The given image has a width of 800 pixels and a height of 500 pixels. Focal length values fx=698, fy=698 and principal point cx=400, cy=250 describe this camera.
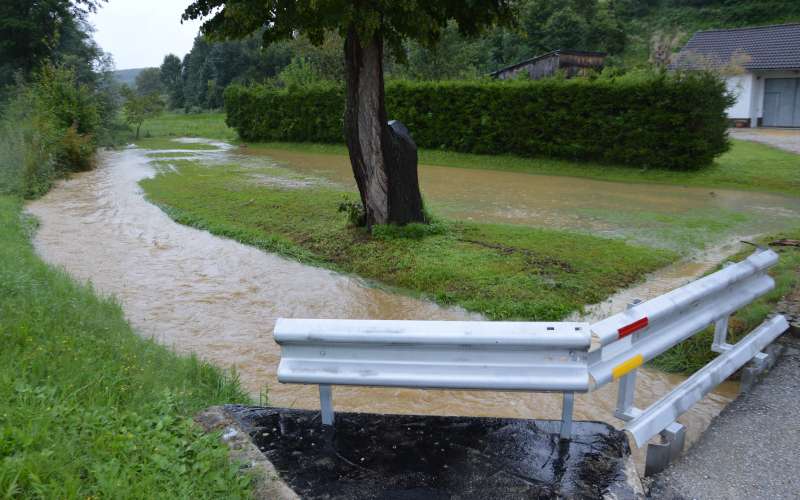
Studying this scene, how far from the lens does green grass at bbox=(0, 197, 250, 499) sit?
9.66 feet

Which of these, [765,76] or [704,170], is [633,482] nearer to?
[704,170]

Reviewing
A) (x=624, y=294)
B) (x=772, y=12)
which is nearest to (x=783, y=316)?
(x=624, y=294)

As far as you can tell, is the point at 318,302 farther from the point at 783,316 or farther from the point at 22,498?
the point at 22,498

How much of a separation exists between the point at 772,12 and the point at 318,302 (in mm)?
45421

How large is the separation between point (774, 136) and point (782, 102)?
480 centimetres

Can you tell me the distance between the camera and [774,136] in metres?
24.3

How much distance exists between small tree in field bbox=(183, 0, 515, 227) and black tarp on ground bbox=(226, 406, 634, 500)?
19.0 ft

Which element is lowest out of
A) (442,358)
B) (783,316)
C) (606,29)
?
(783,316)

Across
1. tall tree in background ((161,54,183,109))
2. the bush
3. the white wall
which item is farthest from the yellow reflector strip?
tall tree in background ((161,54,183,109))

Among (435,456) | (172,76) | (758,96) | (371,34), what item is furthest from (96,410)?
(172,76)

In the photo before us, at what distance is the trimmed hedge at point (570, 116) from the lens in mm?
16797

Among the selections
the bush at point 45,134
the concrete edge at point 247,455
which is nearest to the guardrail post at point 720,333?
the concrete edge at point 247,455

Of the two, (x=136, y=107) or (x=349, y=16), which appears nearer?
(x=349, y=16)

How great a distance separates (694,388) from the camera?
3963mm
